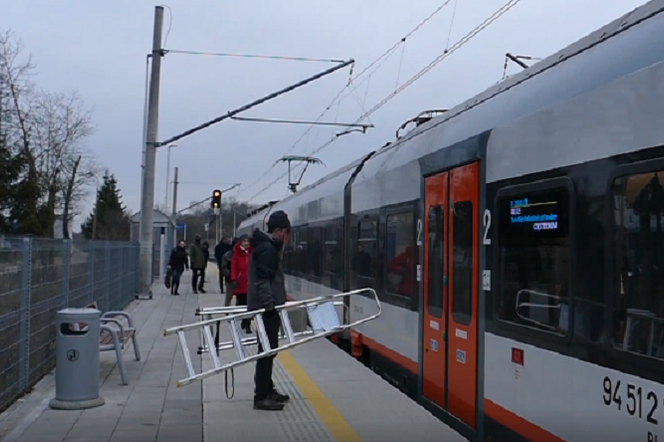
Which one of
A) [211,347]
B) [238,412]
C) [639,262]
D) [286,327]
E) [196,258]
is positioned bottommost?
[238,412]

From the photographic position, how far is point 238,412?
804cm

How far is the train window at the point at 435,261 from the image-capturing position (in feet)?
26.5

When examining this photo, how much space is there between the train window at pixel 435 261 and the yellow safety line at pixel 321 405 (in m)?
1.28

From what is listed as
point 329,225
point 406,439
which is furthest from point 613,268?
point 329,225

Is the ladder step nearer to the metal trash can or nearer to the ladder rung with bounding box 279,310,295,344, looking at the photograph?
the ladder rung with bounding box 279,310,295,344

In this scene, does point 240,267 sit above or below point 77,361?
above

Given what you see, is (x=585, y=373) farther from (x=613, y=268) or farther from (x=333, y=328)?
(x=333, y=328)

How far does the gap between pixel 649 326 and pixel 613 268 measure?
0.47m

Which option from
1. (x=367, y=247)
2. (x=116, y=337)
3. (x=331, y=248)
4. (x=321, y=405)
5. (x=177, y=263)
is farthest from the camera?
(x=177, y=263)

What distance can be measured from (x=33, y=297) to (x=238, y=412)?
292 cm

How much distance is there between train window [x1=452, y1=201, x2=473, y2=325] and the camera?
7199 mm

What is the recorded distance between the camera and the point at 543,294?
5781 mm

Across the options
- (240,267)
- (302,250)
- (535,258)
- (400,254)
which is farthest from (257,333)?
(302,250)

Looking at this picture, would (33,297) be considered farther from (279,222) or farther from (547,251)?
(547,251)
